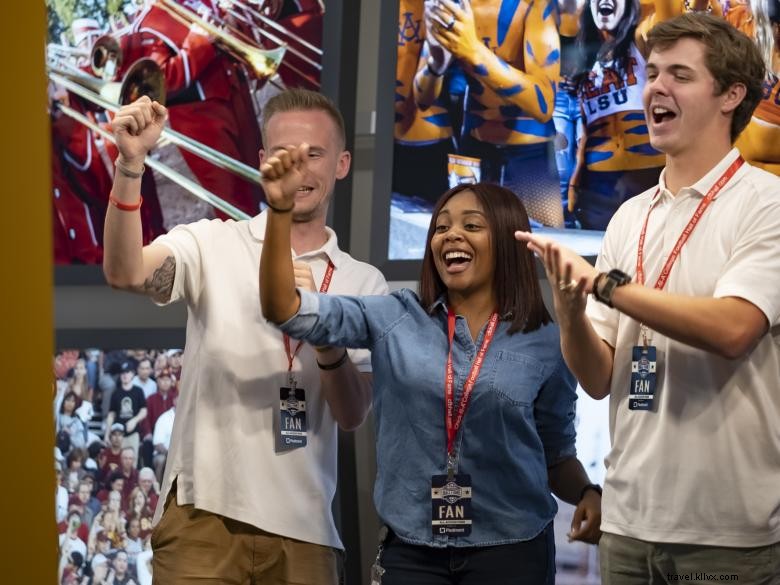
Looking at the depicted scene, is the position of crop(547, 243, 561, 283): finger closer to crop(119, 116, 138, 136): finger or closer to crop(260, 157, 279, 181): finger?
crop(260, 157, 279, 181): finger

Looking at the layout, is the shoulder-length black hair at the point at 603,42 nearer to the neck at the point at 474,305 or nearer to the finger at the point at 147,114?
the neck at the point at 474,305

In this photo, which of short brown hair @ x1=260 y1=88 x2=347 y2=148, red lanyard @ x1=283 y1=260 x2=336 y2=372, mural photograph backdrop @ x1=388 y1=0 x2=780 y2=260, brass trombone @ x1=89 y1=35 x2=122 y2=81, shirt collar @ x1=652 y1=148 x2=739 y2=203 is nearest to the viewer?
shirt collar @ x1=652 y1=148 x2=739 y2=203

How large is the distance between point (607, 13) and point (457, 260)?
4.21ft

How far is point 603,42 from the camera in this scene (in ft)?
11.4

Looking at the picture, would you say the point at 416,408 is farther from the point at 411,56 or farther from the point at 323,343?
the point at 411,56

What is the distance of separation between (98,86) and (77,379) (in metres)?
1.13

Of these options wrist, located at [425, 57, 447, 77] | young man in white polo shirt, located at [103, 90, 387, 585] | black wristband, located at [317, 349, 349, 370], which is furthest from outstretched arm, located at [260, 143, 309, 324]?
wrist, located at [425, 57, 447, 77]

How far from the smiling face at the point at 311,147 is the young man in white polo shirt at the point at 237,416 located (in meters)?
0.16

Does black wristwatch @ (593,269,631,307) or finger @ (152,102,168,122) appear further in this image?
finger @ (152,102,168,122)

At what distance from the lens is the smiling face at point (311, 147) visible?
2.96m

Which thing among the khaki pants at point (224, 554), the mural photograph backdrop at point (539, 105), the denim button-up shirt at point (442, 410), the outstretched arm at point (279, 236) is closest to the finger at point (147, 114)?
the outstretched arm at point (279, 236)

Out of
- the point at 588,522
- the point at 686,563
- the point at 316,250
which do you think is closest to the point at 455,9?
the point at 316,250

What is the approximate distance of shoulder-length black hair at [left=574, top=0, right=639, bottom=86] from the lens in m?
3.43

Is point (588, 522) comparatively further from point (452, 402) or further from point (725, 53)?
point (725, 53)
